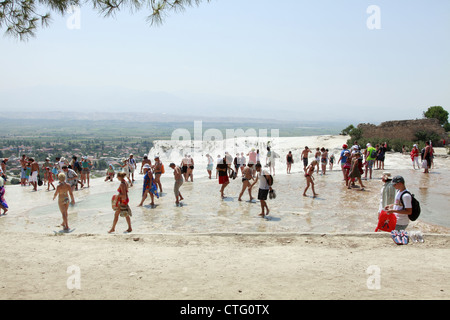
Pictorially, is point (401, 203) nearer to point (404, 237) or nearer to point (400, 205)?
point (400, 205)

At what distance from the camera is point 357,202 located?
1205cm

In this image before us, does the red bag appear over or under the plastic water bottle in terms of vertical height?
over

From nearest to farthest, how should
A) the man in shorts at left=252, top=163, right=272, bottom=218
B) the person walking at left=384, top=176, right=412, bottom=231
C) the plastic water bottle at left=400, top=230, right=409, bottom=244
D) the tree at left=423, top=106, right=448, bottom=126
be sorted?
1. the person walking at left=384, top=176, right=412, bottom=231
2. the plastic water bottle at left=400, top=230, right=409, bottom=244
3. the man in shorts at left=252, top=163, right=272, bottom=218
4. the tree at left=423, top=106, right=448, bottom=126

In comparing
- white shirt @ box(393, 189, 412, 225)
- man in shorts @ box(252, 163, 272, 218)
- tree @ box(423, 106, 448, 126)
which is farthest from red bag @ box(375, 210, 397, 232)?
tree @ box(423, 106, 448, 126)

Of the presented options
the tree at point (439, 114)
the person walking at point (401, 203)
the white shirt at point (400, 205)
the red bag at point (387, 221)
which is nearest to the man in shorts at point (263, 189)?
the red bag at point (387, 221)

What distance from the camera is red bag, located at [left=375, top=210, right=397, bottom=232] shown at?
7498 millimetres

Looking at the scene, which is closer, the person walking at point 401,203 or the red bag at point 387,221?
the person walking at point 401,203

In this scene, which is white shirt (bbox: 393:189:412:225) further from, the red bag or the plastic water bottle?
the plastic water bottle

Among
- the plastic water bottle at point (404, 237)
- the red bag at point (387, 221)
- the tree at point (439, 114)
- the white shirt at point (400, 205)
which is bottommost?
the plastic water bottle at point (404, 237)

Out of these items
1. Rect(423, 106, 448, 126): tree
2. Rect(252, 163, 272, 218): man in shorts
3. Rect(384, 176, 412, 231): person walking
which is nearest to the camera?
Rect(384, 176, 412, 231): person walking

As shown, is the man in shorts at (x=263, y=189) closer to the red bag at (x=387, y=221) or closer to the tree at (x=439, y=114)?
the red bag at (x=387, y=221)

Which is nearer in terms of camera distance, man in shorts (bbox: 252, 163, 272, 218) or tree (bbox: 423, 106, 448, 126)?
man in shorts (bbox: 252, 163, 272, 218)

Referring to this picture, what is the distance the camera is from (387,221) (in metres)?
7.57

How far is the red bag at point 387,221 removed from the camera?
7.50 metres
